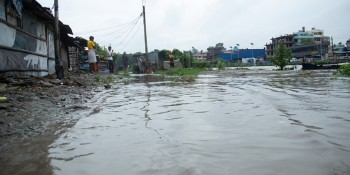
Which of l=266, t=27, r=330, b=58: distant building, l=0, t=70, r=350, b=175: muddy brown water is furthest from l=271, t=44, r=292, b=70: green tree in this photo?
l=266, t=27, r=330, b=58: distant building

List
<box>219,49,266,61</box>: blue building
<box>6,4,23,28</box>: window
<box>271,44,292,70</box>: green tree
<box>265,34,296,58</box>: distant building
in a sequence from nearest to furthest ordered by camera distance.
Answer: <box>6,4,23,28</box>: window < <box>271,44,292,70</box>: green tree < <box>265,34,296,58</box>: distant building < <box>219,49,266,61</box>: blue building

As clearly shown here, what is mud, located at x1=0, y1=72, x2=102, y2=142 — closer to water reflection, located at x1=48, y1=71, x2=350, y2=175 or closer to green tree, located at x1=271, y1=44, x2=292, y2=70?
Answer: water reflection, located at x1=48, y1=71, x2=350, y2=175

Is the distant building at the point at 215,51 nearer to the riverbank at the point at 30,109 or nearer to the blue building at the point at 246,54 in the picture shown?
the blue building at the point at 246,54

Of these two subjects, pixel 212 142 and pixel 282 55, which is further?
pixel 282 55

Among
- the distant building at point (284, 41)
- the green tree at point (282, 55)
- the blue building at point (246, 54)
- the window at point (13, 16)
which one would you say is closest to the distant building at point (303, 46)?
the distant building at point (284, 41)

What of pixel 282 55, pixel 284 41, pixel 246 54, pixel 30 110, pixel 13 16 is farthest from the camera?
pixel 246 54

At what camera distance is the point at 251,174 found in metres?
1.91

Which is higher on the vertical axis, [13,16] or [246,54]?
[246,54]

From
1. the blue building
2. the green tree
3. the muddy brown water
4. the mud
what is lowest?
the muddy brown water

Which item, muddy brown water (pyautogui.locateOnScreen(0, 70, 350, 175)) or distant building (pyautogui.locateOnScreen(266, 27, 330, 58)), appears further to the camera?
distant building (pyautogui.locateOnScreen(266, 27, 330, 58))

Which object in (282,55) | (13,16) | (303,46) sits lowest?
(282,55)

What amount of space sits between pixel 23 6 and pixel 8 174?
8.32 metres

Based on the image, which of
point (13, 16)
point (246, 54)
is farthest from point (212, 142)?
point (246, 54)

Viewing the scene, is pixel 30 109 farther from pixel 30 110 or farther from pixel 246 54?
pixel 246 54
